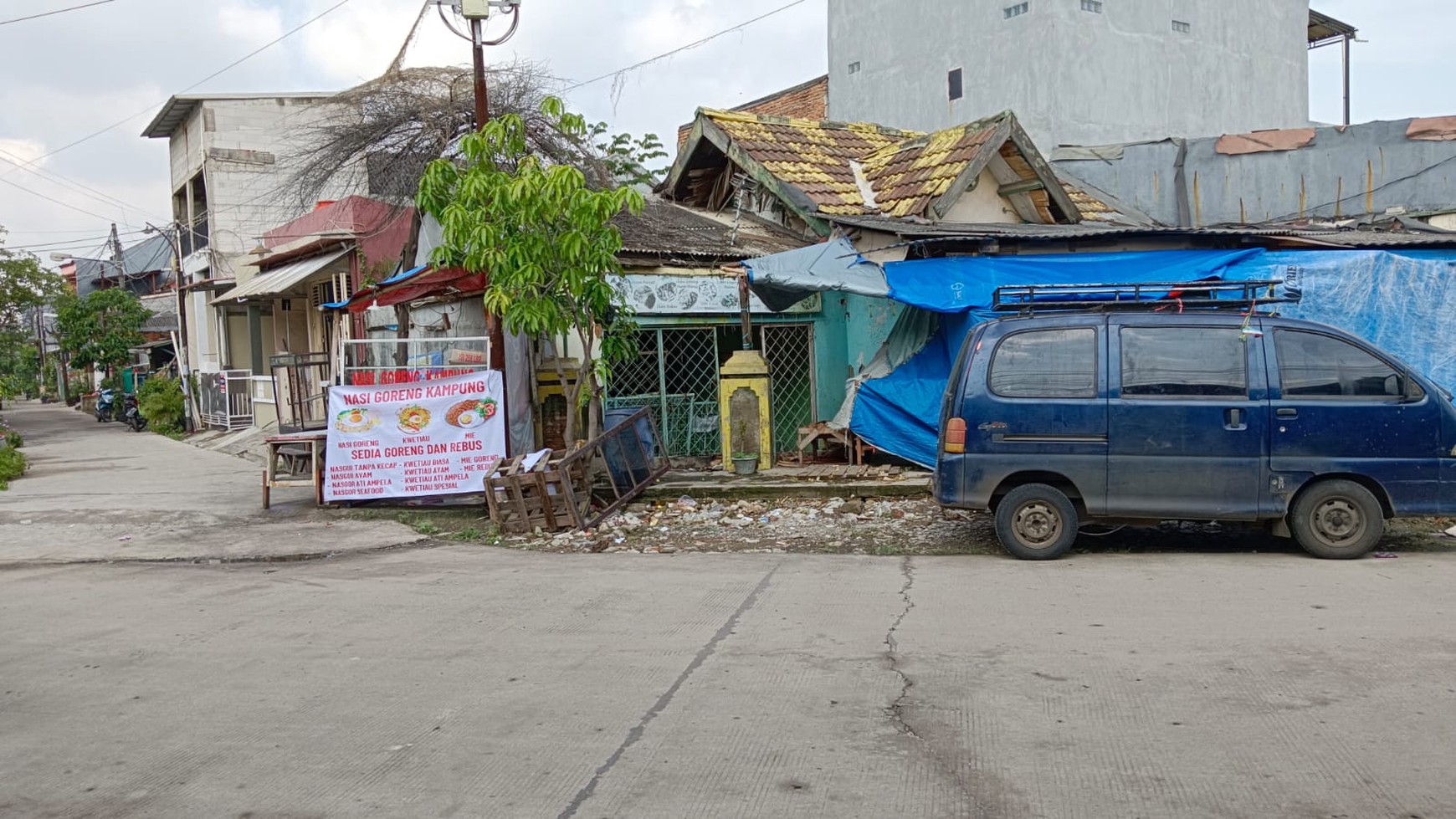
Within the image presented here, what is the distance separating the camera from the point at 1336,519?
8172mm

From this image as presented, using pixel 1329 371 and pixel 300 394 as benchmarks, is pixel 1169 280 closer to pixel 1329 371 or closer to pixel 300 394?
pixel 1329 371

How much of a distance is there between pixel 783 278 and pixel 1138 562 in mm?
4858

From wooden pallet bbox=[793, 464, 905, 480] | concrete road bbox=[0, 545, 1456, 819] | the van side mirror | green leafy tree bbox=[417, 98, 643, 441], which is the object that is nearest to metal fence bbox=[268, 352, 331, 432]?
green leafy tree bbox=[417, 98, 643, 441]

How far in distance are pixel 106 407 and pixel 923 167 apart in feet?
90.6

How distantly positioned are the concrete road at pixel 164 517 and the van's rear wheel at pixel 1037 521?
537cm

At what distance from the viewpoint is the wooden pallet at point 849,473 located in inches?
457

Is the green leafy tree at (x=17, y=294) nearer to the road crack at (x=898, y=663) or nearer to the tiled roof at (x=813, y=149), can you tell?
the tiled roof at (x=813, y=149)

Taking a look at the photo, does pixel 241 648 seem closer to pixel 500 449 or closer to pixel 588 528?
pixel 588 528

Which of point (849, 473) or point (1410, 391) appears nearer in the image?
point (1410, 391)

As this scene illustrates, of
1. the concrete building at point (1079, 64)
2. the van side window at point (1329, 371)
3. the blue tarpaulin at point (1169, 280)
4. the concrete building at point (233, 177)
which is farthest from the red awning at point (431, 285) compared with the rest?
the concrete building at point (233, 177)

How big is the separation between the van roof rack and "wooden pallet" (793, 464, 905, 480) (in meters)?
2.75

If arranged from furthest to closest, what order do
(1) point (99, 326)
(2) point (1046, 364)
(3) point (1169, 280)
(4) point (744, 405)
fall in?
(1) point (99, 326) < (4) point (744, 405) < (3) point (1169, 280) < (2) point (1046, 364)

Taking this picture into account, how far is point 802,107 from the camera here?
1155 inches

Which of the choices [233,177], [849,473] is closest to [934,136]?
[849,473]
